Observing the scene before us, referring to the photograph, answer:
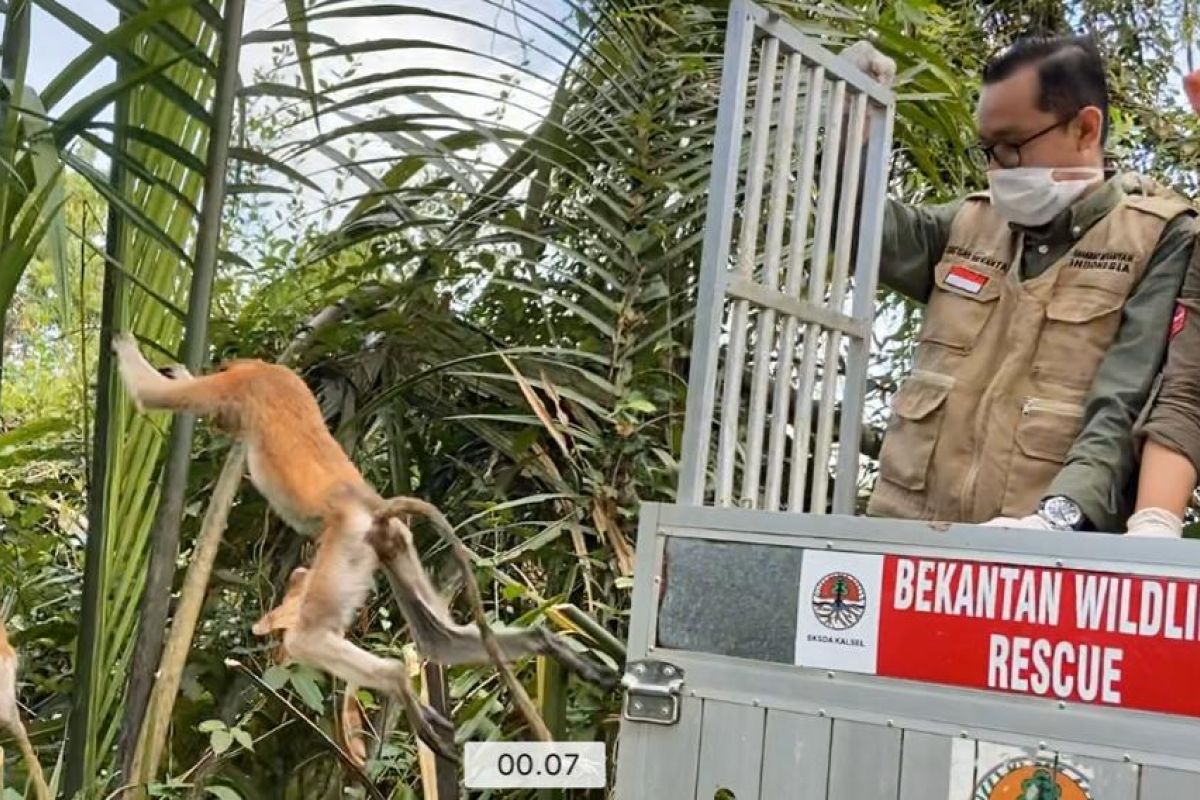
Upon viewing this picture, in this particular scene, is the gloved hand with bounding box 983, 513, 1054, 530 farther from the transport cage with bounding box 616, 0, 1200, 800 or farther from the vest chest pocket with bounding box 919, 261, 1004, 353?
the vest chest pocket with bounding box 919, 261, 1004, 353

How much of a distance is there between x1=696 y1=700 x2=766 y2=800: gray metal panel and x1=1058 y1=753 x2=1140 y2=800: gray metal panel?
381mm

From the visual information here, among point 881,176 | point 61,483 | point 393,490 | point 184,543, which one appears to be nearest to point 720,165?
point 881,176

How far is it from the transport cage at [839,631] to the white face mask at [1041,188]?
1.00 feet

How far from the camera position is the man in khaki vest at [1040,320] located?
1.83 m

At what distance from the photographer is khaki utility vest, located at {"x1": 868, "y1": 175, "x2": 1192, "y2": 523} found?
6.30 feet

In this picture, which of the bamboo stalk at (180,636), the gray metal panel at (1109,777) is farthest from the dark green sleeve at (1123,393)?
the bamboo stalk at (180,636)

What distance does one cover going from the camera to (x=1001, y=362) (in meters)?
2.04

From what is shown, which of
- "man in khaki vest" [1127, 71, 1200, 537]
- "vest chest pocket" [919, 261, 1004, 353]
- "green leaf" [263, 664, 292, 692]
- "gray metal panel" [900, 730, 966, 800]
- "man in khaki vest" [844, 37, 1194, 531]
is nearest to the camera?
"gray metal panel" [900, 730, 966, 800]

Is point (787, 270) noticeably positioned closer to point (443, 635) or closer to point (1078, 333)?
point (1078, 333)

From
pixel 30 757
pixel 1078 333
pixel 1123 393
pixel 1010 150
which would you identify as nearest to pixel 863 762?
pixel 1123 393

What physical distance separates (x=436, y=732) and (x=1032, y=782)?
0.94 m

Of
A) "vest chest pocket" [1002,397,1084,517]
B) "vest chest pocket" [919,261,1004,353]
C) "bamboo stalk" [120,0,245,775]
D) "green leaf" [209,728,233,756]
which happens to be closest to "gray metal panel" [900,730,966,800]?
"vest chest pocket" [1002,397,1084,517]

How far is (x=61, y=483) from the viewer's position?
3.67m

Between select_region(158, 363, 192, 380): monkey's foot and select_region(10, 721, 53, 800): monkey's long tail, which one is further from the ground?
select_region(158, 363, 192, 380): monkey's foot
